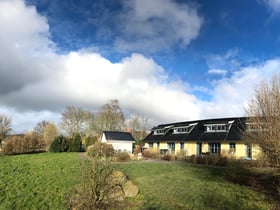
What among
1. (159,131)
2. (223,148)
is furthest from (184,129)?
(223,148)

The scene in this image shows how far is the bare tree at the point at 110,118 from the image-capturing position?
4803 cm

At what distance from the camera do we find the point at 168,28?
15.1 meters

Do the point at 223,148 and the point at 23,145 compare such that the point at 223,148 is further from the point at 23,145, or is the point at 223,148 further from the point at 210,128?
the point at 23,145

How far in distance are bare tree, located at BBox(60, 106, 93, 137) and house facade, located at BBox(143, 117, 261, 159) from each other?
16944mm

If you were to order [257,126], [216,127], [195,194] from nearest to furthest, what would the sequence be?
[195,194] → [257,126] → [216,127]

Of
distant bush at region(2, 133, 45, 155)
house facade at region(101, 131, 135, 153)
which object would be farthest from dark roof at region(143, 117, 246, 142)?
distant bush at region(2, 133, 45, 155)

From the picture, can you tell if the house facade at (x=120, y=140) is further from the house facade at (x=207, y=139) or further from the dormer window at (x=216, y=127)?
the dormer window at (x=216, y=127)

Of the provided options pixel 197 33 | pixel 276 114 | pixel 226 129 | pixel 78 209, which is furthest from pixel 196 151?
pixel 78 209

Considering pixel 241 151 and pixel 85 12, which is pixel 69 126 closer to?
pixel 241 151

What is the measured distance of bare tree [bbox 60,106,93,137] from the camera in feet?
152

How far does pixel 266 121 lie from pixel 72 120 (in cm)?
4102

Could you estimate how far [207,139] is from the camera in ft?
95.1

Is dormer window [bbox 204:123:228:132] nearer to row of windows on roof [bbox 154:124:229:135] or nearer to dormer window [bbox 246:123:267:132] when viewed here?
row of windows on roof [bbox 154:124:229:135]

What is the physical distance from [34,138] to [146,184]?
24.1 meters
